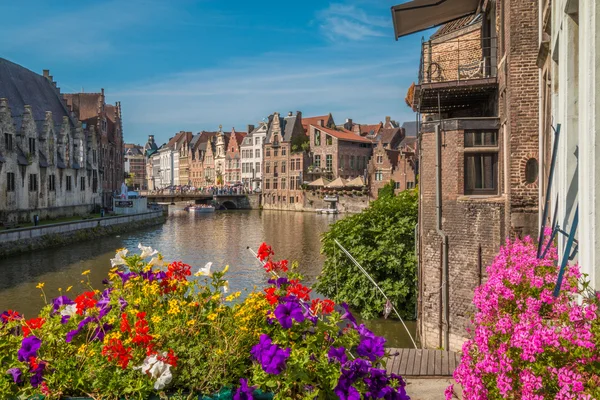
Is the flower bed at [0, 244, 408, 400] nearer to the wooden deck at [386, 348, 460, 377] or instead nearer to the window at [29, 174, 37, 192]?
the wooden deck at [386, 348, 460, 377]

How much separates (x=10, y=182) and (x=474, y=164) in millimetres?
38267

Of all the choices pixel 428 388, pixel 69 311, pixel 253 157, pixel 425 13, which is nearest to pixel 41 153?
pixel 425 13

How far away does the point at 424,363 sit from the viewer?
1174 centimetres

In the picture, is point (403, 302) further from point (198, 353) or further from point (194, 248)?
point (194, 248)

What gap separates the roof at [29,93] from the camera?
49.1 meters

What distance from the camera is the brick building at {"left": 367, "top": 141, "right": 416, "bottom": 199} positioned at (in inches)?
2761

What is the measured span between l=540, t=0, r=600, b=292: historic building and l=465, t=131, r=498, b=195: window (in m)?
2.76

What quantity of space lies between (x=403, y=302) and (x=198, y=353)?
50.1 feet

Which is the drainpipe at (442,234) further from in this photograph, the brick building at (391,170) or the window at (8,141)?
the brick building at (391,170)

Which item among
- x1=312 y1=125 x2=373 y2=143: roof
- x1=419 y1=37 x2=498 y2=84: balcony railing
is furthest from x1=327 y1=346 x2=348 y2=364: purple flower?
x1=312 y1=125 x2=373 y2=143: roof

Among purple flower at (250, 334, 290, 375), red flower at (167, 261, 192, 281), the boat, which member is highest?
red flower at (167, 261, 192, 281)

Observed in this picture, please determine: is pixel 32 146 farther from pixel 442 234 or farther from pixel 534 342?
pixel 534 342

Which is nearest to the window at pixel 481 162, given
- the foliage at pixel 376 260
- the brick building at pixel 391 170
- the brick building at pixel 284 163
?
the foliage at pixel 376 260

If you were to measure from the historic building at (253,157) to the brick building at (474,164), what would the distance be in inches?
3414
